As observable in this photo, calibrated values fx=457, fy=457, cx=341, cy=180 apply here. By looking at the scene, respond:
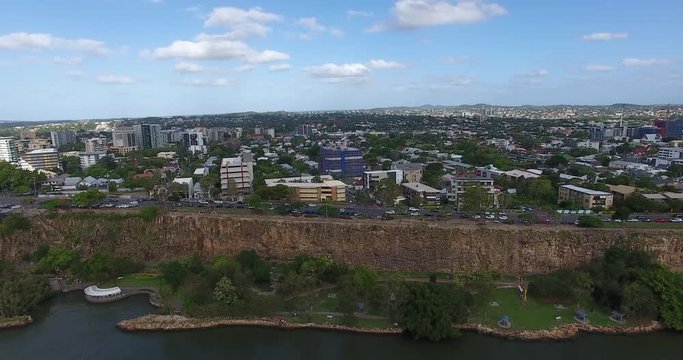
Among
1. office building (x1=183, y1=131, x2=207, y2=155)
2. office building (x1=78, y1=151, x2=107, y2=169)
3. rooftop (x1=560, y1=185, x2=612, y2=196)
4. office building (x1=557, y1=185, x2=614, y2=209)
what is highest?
office building (x1=183, y1=131, x2=207, y2=155)

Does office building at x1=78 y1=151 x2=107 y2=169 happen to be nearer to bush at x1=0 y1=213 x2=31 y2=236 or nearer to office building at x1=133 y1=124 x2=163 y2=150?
office building at x1=133 y1=124 x2=163 y2=150

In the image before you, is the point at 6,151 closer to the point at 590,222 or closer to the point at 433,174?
the point at 433,174

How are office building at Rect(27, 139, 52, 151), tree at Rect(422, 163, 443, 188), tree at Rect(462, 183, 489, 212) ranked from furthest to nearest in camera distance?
office building at Rect(27, 139, 52, 151)
tree at Rect(422, 163, 443, 188)
tree at Rect(462, 183, 489, 212)

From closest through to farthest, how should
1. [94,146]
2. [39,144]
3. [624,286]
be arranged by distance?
[624,286]
[39,144]
[94,146]

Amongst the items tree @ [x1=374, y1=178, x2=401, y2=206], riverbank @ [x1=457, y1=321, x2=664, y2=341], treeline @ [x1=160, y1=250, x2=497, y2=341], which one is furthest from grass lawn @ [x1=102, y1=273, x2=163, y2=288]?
tree @ [x1=374, y1=178, x2=401, y2=206]

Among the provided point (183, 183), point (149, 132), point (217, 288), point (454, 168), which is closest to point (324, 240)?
point (217, 288)

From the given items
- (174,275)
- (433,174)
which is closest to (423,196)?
(433,174)

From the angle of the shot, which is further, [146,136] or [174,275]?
[146,136]

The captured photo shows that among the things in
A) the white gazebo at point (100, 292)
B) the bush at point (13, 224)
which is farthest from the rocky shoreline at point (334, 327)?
the bush at point (13, 224)
